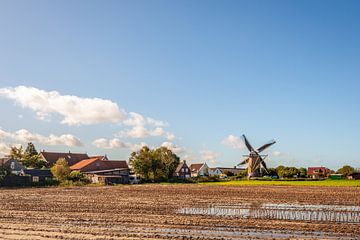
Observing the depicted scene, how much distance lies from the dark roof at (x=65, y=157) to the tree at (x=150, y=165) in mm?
23122

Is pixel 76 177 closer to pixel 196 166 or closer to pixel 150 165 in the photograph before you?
pixel 150 165

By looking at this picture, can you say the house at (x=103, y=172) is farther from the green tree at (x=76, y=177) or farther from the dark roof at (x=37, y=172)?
the dark roof at (x=37, y=172)

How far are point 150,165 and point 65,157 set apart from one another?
2797 cm

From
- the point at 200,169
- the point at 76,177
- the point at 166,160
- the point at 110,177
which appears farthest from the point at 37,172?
the point at 200,169

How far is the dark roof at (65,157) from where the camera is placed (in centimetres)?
9426

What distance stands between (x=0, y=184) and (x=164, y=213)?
48.4 m

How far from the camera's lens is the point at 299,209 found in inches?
1002

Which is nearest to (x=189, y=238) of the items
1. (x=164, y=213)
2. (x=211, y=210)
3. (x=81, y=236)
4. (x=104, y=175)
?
(x=81, y=236)

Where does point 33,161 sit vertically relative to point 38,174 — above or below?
above

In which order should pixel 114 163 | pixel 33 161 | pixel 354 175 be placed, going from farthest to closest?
pixel 114 163
pixel 33 161
pixel 354 175

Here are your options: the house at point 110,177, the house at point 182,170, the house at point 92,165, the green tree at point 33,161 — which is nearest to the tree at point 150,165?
the house at point 110,177

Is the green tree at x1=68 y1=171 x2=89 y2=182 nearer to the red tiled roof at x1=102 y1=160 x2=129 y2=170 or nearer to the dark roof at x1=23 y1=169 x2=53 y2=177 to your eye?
the dark roof at x1=23 y1=169 x2=53 y2=177

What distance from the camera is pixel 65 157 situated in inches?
3836

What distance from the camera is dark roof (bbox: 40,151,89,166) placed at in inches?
3711
